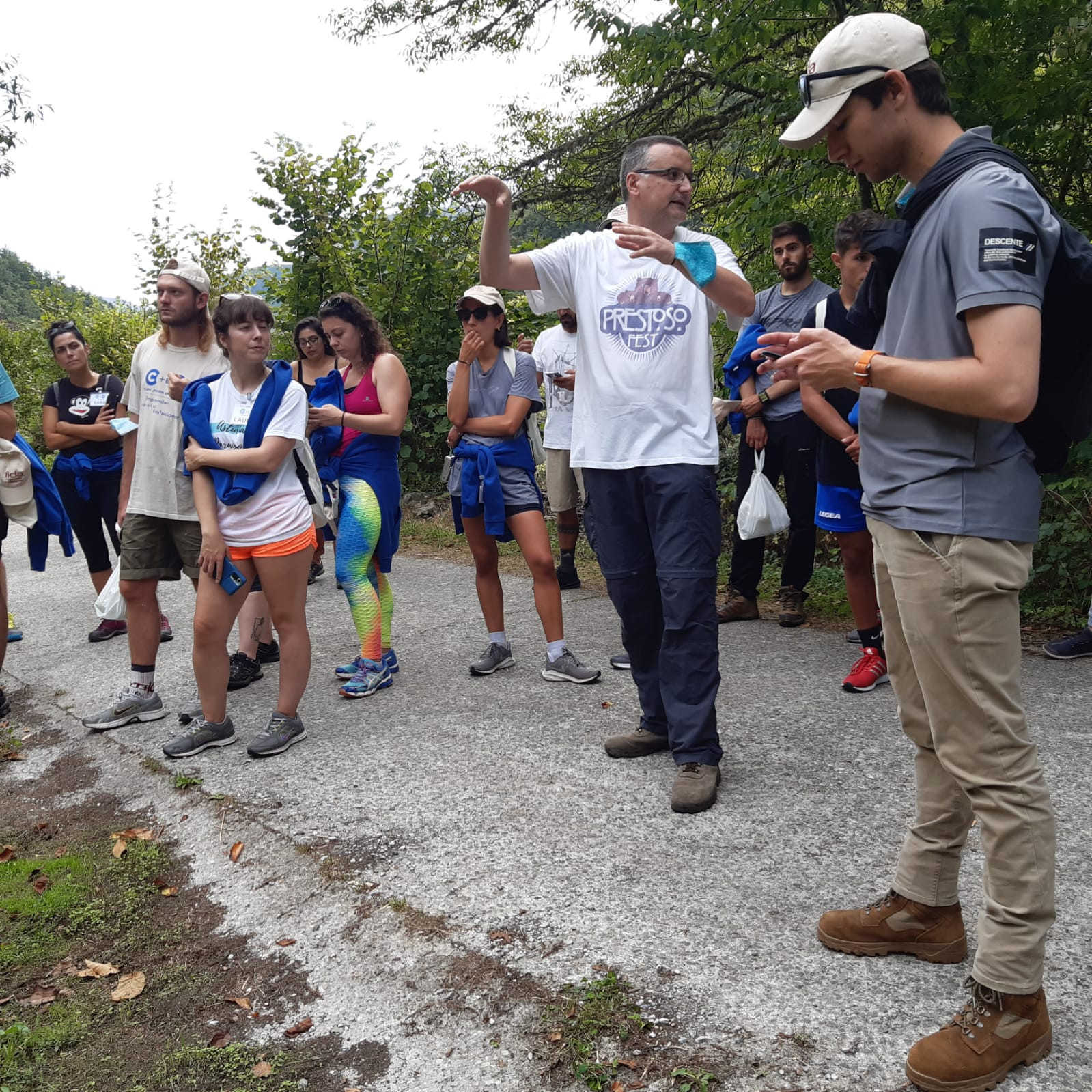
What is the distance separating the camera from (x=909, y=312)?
217cm

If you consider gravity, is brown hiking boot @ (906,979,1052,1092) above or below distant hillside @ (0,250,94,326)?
below

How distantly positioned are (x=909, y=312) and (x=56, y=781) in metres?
4.27

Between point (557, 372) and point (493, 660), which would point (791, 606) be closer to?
point (493, 660)

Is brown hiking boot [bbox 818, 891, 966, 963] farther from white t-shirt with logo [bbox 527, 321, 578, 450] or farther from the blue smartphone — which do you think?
white t-shirt with logo [bbox 527, 321, 578, 450]

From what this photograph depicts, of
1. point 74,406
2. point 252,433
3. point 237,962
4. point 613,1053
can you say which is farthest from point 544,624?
point 74,406

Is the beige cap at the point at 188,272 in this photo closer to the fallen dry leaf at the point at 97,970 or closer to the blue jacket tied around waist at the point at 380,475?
the blue jacket tied around waist at the point at 380,475

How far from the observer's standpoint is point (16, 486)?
5.47m

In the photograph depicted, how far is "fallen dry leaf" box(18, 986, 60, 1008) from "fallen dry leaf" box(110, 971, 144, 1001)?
0.19 m

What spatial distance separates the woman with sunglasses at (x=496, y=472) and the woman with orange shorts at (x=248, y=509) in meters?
1.11

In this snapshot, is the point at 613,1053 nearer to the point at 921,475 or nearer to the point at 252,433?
the point at 921,475

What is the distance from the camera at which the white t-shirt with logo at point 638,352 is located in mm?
3738

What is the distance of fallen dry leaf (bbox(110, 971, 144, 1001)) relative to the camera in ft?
9.24

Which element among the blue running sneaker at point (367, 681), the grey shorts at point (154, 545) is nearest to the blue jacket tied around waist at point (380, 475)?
the blue running sneaker at point (367, 681)

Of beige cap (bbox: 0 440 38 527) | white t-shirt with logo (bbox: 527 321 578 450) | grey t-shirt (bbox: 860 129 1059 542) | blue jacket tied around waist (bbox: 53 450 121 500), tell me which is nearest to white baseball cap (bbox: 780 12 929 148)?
grey t-shirt (bbox: 860 129 1059 542)
